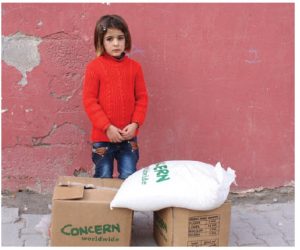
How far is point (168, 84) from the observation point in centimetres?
418

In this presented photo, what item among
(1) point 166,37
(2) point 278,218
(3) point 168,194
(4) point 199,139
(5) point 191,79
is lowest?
(2) point 278,218

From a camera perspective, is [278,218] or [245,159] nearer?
[278,218]

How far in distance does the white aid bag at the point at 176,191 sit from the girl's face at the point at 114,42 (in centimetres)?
92

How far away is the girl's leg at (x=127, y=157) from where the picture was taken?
378cm

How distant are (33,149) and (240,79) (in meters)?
1.71

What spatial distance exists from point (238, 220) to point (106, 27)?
1.73 meters

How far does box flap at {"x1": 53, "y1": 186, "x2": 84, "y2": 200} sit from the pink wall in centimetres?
83

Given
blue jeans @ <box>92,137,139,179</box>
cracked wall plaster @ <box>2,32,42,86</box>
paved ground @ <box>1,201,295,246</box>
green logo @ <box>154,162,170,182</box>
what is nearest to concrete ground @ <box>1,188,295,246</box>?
paved ground @ <box>1,201,295,246</box>

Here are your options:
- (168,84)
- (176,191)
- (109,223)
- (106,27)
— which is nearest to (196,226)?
(176,191)

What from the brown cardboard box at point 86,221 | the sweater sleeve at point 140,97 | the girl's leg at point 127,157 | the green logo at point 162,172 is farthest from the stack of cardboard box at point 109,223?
the sweater sleeve at point 140,97

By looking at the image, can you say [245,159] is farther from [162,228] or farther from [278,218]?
[162,228]

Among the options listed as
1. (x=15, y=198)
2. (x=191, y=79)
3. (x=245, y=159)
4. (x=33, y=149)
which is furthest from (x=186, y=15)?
(x=15, y=198)

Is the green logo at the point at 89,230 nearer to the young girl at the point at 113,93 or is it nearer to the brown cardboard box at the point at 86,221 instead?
the brown cardboard box at the point at 86,221

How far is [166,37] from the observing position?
4113 mm
